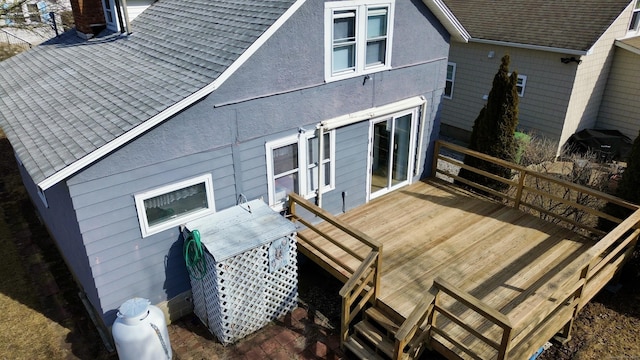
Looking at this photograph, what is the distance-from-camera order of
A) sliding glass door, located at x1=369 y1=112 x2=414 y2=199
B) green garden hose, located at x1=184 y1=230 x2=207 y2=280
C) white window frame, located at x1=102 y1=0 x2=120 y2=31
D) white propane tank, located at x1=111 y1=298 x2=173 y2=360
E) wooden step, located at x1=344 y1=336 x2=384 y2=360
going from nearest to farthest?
white propane tank, located at x1=111 y1=298 x2=173 y2=360 < wooden step, located at x1=344 y1=336 x2=384 y2=360 < green garden hose, located at x1=184 y1=230 x2=207 y2=280 < sliding glass door, located at x1=369 y1=112 x2=414 y2=199 < white window frame, located at x1=102 y1=0 x2=120 y2=31

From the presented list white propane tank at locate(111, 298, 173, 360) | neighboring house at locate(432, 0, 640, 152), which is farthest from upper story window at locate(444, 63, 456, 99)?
white propane tank at locate(111, 298, 173, 360)

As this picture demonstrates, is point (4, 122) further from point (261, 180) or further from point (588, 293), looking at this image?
point (588, 293)

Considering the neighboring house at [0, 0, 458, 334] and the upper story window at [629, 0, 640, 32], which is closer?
the neighboring house at [0, 0, 458, 334]

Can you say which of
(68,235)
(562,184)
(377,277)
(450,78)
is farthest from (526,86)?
(68,235)

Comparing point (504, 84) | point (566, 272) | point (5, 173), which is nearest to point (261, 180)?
point (566, 272)

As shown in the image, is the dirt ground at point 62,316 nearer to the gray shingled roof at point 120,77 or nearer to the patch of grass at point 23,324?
the patch of grass at point 23,324

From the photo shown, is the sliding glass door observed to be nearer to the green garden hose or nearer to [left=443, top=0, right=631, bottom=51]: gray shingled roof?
the green garden hose

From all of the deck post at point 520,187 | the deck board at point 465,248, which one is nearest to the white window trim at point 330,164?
the deck board at point 465,248
